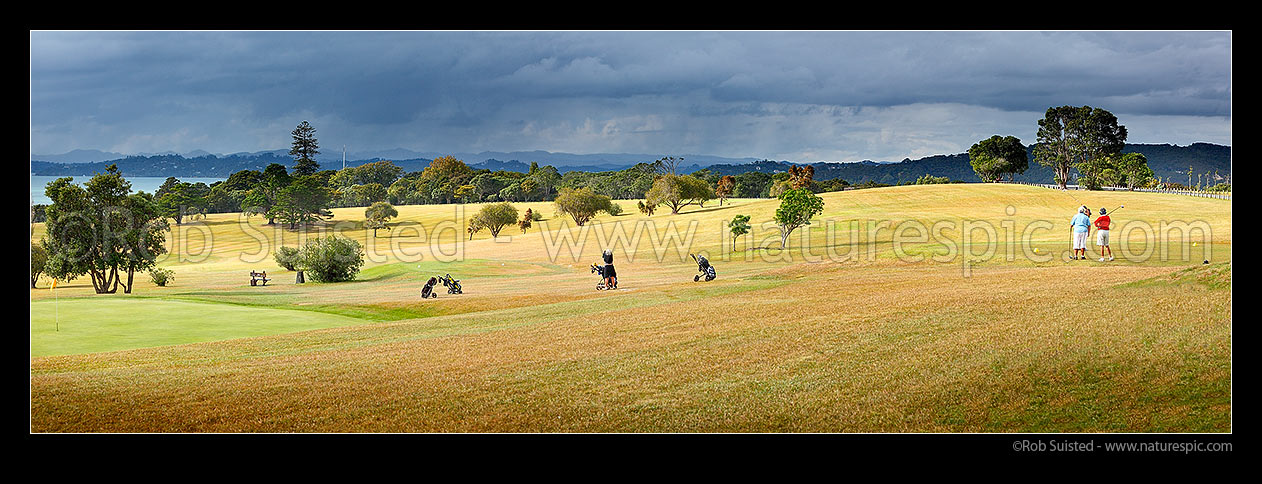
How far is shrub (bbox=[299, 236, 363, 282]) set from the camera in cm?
2111

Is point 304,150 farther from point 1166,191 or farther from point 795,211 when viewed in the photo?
point 1166,191

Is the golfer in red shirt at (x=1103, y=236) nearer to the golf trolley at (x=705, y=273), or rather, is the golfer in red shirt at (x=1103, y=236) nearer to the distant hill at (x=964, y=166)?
the distant hill at (x=964, y=166)

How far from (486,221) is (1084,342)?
25574mm

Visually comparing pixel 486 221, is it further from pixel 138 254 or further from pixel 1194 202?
pixel 1194 202

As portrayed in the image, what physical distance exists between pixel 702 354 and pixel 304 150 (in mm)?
12265

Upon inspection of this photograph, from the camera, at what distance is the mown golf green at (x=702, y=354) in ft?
26.5

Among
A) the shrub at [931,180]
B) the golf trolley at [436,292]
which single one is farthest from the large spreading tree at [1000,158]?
the golf trolley at [436,292]

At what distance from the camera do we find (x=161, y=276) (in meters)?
17.8

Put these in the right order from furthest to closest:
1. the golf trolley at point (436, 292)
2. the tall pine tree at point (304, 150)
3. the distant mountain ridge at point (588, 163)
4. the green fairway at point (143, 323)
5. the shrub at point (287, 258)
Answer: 1. the shrub at point (287, 258)
2. the tall pine tree at point (304, 150)
3. the golf trolley at point (436, 292)
4. the distant mountain ridge at point (588, 163)
5. the green fairway at point (143, 323)

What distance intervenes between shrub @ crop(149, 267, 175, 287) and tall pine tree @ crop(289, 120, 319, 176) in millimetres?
3665

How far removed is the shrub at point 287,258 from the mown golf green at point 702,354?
18.8 ft

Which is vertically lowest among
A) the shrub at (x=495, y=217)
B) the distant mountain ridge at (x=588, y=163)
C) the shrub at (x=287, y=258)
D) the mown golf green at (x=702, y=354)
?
the mown golf green at (x=702, y=354)

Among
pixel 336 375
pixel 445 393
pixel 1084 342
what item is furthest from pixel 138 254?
pixel 1084 342

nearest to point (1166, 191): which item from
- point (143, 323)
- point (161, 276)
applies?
point (143, 323)
